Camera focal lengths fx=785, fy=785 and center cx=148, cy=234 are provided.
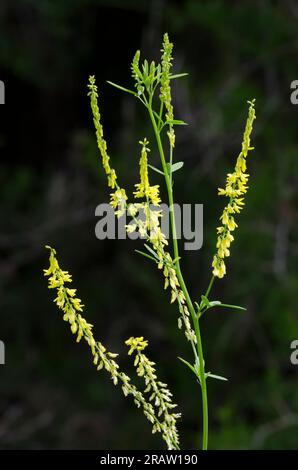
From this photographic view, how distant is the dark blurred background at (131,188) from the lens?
3.36 meters

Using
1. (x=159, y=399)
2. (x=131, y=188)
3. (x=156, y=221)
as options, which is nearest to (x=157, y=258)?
(x=156, y=221)

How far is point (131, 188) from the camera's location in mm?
3670

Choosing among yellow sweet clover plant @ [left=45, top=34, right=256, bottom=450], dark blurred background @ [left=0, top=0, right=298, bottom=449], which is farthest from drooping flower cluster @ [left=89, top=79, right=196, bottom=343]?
dark blurred background @ [left=0, top=0, right=298, bottom=449]

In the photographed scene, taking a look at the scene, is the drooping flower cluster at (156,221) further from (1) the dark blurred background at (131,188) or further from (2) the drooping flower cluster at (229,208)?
(1) the dark blurred background at (131,188)

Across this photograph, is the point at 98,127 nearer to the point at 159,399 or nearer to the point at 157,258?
the point at 157,258

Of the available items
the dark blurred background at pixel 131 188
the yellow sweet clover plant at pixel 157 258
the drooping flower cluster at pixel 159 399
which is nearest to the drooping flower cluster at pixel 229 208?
the yellow sweet clover plant at pixel 157 258

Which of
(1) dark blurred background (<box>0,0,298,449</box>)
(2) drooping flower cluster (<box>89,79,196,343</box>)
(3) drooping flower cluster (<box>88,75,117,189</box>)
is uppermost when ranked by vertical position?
(1) dark blurred background (<box>0,0,298,449</box>)

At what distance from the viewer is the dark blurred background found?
3.36 metres

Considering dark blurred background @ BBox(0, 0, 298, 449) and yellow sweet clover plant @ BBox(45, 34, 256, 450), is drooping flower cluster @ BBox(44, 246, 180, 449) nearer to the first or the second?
yellow sweet clover plant @ BBox(45, 34, 256, 450)
